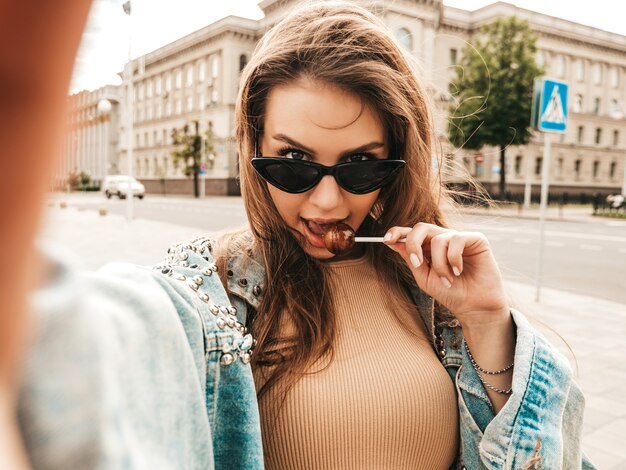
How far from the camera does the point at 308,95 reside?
1.47 m

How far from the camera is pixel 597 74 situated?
45750 millimetres

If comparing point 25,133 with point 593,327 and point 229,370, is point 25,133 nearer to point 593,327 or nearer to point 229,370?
point 229,370

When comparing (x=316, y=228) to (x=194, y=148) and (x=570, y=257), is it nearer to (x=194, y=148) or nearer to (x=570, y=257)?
(x=570, y=257)

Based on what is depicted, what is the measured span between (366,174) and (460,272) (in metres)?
0.40

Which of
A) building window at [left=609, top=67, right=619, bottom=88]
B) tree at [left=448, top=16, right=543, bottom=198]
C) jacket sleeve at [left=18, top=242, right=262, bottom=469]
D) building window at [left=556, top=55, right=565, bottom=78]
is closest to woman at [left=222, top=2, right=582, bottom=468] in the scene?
jacket sleeve at [left=18, top=242, right=262, bottom=469]

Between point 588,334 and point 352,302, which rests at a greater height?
point 352,302

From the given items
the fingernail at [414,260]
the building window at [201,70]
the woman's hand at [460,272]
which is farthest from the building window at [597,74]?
the fingernail at [414,260]

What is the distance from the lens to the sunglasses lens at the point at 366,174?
153 centimetres

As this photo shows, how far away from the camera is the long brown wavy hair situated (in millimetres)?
1433

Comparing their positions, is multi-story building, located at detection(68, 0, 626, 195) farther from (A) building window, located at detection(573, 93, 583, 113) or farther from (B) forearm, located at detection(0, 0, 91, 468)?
(B) forearm, located at detection(0, 0, 91, 468)

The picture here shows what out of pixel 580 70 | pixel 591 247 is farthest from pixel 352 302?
pixel 580 70

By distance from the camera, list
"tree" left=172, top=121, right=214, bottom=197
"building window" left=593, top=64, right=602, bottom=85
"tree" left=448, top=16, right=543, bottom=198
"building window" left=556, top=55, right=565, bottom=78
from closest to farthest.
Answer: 1. "tree" left=448, top=16, right=543, bottom=198
2. "tree" left=172, top=121, right=214, bottom=197
3. "building window" left=556, top=55, right=565, bottom=78
4. "building window" left=593, top=64, right=602, bottom=85

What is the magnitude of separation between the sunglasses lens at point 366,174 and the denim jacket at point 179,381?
1.15ft

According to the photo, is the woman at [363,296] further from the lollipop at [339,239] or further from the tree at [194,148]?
the tree at [194,148]
